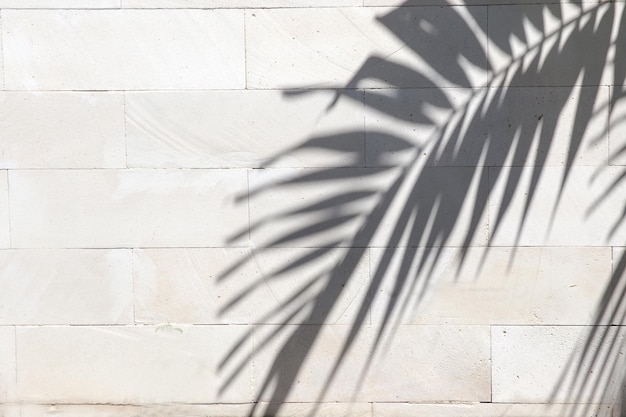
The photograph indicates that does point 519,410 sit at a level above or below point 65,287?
below

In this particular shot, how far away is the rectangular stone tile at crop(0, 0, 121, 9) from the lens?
162 inches

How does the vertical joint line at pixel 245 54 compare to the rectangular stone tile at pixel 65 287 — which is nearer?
the vertical joint line at pixel 245 54

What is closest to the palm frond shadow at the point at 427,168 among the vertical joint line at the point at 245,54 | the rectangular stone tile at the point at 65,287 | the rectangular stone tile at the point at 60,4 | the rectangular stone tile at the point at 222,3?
the vertical joint line at the point at 245,54

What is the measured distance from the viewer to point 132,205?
4.21m

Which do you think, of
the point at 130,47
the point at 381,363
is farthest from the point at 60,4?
the point at 381,363

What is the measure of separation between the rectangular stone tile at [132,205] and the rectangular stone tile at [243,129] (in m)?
0.15

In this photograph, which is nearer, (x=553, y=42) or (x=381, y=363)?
(x=553, y=42)

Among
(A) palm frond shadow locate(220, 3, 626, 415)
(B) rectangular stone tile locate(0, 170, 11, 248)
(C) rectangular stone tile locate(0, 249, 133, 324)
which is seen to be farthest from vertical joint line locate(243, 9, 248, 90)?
(B) rectangular stone tile locate(0, 170, 11, 248)

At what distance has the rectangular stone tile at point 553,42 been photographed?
4086 millimetres

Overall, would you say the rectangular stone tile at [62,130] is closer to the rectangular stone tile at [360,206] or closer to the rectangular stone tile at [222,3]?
the rectangular stone tile at [222,3]

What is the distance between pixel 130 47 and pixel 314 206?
5.41 feet

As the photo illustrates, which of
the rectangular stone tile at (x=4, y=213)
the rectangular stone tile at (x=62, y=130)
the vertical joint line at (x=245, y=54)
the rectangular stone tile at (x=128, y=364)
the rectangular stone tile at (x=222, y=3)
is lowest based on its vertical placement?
the rectangular stone tile at (x=128, y=364)

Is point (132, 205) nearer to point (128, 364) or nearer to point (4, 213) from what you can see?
point (4, 213)

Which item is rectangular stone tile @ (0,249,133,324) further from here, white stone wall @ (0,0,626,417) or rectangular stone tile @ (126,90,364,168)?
rectangular stone tile @ (126,90,364,168)
